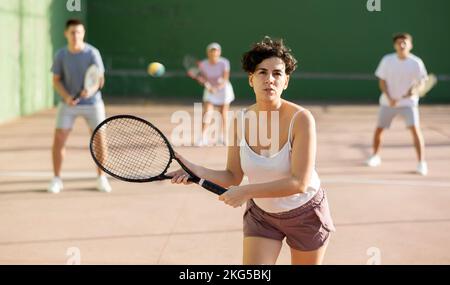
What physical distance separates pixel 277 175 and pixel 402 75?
5169 mm

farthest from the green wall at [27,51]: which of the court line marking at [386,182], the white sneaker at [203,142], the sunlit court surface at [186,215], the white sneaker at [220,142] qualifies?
the court line marking at [386,182]

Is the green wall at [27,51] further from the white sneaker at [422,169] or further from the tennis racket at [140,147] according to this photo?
the tennis racket at [140,147]

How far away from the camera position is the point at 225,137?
10273 millimetres

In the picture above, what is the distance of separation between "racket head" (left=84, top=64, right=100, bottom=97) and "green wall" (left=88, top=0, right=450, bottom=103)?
10821mm

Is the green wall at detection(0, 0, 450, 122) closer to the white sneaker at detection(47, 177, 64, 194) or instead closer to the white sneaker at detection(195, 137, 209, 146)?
the white sneaker at detection(195, 137, 209, 146)

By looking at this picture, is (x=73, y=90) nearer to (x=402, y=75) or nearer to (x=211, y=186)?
(x=402, y=75)

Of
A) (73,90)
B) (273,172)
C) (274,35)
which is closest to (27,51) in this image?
(274,35)

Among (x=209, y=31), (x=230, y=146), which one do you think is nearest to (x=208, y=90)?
(x=230, y=146)

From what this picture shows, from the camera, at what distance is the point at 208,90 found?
977 centimetres

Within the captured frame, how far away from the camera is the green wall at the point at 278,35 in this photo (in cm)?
1750

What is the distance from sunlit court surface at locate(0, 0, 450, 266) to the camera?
10.8 feet

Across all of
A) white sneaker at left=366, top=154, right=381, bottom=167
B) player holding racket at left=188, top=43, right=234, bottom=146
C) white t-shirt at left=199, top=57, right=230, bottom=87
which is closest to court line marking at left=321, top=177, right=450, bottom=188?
white sneaker at left=366, top=154, right=381, bottom=167
